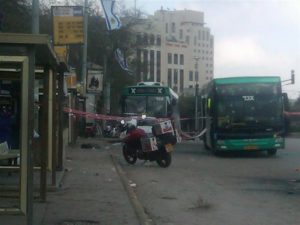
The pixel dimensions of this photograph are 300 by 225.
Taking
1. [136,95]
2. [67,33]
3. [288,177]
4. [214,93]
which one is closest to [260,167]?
[288,177]

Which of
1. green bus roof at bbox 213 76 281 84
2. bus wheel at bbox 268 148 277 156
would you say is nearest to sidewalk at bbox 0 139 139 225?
green bus roof at bbox 213 76 281 84

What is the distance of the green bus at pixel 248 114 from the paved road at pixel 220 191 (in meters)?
1.06

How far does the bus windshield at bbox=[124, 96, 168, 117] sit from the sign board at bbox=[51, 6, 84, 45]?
15.3 meters

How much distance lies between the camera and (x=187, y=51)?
148 metres

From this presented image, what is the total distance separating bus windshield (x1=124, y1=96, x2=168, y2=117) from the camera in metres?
37.3

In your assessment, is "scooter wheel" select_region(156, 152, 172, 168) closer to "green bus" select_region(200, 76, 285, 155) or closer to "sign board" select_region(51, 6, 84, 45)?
"sign board" select_region(51, 6, 84, 45)

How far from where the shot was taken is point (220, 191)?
16250mm

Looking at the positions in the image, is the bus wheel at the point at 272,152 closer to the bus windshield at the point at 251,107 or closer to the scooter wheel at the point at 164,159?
the bus windshield at the point at 251,107

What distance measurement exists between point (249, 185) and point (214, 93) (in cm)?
1055

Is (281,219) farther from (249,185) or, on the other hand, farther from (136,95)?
(136,95)

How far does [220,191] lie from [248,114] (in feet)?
37.3

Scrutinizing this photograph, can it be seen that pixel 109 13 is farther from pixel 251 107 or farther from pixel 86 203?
pixel 86 203

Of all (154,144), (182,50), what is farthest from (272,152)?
(182,50)

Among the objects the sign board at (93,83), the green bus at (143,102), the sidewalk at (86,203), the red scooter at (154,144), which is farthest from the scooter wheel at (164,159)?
the sign board at (93,83)
